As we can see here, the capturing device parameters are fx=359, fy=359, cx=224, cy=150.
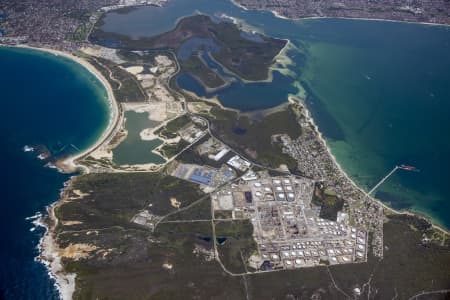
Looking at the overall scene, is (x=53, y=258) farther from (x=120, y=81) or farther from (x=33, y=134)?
(x=120, y=81)

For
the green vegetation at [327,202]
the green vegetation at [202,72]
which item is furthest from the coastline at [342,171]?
the green vegetation at [202,72]

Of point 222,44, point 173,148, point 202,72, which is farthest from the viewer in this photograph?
point 222,44

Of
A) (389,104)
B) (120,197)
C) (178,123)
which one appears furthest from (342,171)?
(120,197)

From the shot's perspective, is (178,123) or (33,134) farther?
(178,123)

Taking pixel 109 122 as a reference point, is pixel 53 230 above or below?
below

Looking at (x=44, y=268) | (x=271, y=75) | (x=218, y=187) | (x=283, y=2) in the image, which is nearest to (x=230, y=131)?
(x=218, y=187)

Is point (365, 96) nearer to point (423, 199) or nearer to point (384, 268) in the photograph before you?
point (423, 199)

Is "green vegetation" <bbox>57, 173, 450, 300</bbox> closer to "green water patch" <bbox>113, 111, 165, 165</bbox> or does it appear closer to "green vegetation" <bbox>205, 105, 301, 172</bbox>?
"green water patch" <bbox>113, 111, 165, 165</bbox>

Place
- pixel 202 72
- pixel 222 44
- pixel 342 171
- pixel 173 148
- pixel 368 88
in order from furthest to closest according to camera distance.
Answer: pixel 222 44
pixel 202 72
pixel 368 88
pixel 173 148
pixel 342 171
